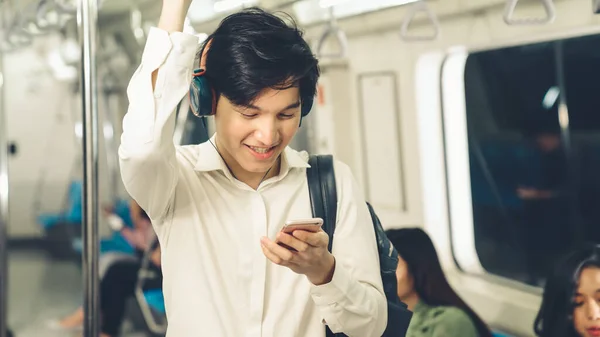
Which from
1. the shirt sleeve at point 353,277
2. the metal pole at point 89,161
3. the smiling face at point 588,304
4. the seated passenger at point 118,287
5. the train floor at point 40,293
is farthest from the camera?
the train floor at point 40,293

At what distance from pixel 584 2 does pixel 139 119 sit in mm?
1960

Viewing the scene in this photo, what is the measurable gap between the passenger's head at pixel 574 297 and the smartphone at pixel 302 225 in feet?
5.73

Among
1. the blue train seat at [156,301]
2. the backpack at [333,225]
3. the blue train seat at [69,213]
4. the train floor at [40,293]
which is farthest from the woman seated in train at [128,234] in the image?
the backpack at [333,225]

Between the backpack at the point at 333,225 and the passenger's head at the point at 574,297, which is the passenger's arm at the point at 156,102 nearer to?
the backpack at the point at 333,225

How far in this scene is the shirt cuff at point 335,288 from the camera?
1.33 meters

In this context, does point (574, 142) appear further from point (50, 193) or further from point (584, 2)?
point (50, 193)

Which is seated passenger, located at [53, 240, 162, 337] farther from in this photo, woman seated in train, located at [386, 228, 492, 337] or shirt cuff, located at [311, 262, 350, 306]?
shirt cuff, located at [311, 262, 350, 306]

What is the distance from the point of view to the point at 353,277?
144cm

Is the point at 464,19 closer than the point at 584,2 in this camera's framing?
No

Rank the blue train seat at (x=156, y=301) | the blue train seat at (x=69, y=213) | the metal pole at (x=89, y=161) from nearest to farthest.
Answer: the metal pole at (x=89, y=161) < the blue train seat at (x=156, y=301) < the blue train seat at (x=69, y=213)

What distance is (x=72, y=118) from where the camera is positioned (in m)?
5.66

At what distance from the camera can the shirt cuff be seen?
4.36 feet

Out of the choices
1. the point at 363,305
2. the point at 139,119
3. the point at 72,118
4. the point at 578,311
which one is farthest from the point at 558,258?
the point at 72,118

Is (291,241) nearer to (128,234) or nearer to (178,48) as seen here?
(178,48)
